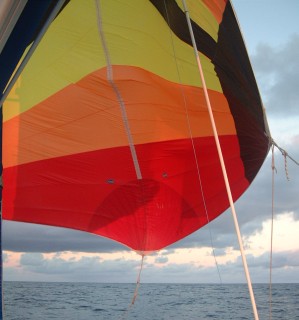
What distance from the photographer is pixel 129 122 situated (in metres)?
5.77

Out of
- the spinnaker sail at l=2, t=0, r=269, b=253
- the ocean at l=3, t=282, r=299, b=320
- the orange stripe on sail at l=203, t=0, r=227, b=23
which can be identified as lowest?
Answer: the ocean at l=3, t=282, r=299, b=320

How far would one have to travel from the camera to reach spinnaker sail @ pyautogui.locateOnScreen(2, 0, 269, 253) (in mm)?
4980

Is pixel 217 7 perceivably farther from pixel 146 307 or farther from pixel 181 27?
pixel 146 307

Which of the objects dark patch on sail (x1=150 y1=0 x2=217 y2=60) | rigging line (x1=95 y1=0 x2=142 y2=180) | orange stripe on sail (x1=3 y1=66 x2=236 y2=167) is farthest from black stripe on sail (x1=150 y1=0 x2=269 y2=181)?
rigging line (x1=95 y1=0 x2=142 y2=180)

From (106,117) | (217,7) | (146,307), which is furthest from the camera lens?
(146,307)

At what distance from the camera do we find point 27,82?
512 cm

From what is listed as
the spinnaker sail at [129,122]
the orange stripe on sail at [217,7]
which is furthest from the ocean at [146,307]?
the orange stripe on sail at [217,7]

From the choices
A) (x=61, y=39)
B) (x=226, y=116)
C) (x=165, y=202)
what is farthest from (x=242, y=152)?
(x=61, y=39)

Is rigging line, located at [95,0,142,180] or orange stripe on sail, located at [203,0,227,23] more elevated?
orange stripe on sail, located at [203,0,227,23]

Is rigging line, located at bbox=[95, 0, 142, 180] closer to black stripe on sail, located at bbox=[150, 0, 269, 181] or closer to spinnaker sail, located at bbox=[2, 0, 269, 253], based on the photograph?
spinnaker sail, located at bbox=[2, 0, 269, 253]

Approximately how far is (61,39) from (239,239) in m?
3.38

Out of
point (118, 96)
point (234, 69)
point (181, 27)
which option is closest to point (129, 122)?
point (118, 96)

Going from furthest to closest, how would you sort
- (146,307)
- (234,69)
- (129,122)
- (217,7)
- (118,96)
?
(146,307)
(129,122)
(234,69)
(118,96)
(217,7)

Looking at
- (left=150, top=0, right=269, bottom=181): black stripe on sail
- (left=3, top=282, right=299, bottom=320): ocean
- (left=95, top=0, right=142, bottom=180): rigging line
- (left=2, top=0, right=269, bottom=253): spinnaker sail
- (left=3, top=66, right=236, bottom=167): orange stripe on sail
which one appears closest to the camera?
(left=95, top=0, right=142, bottom=180): rigging line
